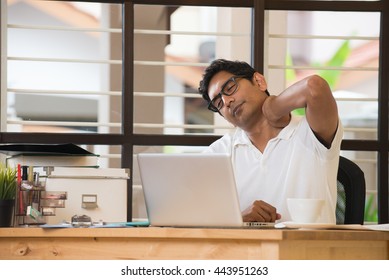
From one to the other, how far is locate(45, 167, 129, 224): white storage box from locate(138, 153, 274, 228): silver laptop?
0.56 meters

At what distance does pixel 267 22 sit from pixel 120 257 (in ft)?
Result: 6.92

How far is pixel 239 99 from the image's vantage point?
342 cm

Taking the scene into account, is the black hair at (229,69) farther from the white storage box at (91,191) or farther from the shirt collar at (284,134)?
the white storage box at (91,191)

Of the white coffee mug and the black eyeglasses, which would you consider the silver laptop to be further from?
the black eyeglasses

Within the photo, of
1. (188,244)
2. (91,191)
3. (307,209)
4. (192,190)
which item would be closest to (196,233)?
(188,244)

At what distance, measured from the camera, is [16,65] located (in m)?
4.27

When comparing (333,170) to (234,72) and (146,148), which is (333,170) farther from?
(146,148)

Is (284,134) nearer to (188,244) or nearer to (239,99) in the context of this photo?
(239,99)

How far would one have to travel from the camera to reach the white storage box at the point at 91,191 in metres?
3.09

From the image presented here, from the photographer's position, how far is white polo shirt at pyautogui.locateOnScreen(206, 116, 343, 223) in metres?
3.33

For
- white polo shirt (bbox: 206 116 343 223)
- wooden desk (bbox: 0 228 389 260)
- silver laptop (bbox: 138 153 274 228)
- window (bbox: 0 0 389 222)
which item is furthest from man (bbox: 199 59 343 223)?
wooden desk (bbox: 0 228 389 260)

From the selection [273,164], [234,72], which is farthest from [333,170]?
[234,72]

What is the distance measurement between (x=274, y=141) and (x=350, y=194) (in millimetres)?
400
